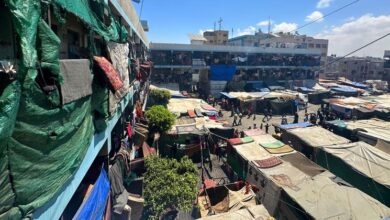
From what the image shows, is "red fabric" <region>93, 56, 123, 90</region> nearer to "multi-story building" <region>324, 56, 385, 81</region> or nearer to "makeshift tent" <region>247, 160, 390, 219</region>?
"makeshift tent" <region>247, 160, 390, 219</region>

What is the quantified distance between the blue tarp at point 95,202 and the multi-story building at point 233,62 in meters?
33.3

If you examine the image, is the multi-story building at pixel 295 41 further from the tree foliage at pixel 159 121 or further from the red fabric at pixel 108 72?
the red fabric at pixel 108 72

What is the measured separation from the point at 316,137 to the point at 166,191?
10288 mm

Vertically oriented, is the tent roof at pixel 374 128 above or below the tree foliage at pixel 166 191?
above

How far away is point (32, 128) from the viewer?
292 centimetres

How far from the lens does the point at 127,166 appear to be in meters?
10.2

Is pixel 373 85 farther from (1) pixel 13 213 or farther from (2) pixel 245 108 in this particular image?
(1) pixel 13 213

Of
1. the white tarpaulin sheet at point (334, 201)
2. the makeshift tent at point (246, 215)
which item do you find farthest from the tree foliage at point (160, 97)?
the makeshift tent at point (246, 215)

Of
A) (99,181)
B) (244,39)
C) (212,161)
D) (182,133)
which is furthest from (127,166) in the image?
(244,39)

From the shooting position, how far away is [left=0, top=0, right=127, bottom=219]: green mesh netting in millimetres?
2473

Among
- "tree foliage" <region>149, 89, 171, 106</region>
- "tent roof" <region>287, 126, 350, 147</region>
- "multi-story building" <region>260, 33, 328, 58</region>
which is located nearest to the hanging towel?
"tent roof" <region>287, 126, 350, 147</region>

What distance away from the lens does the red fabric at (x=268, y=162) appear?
11527 mm

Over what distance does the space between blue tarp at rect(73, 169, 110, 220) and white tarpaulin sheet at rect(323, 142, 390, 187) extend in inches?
415

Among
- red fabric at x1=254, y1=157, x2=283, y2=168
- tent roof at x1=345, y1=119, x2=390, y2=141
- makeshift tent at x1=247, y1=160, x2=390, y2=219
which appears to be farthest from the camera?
tent roof at x1=345, y1=119, x2=390, y2=141
